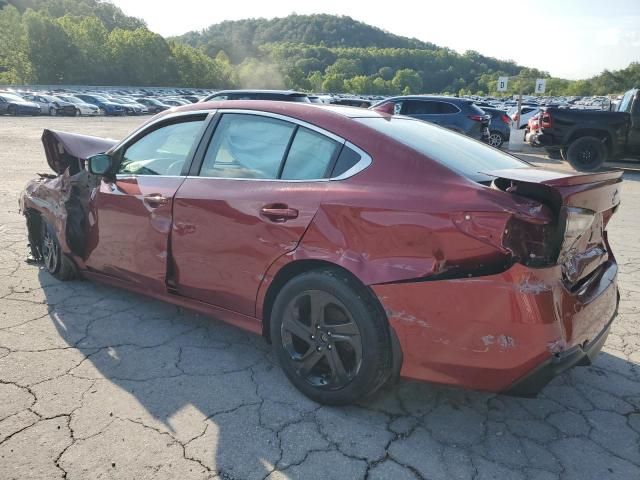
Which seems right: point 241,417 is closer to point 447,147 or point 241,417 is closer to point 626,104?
point 447,147

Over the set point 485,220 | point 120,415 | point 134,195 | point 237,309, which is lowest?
point 120,415

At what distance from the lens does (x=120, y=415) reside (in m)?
2.59

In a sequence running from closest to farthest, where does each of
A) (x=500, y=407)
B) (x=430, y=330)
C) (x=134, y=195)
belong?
(x=430, y=330) → (x=500, y=407) → (x=134, y=195)

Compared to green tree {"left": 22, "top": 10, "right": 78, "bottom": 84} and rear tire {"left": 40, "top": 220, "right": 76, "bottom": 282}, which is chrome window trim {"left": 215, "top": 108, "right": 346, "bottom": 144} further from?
green tree {"left": 22, "top": 10, "right": 78, "bottom": 84}

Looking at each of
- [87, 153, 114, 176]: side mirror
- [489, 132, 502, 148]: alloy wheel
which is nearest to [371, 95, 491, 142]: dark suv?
[489, 132, 502, 148]: alloy wheel

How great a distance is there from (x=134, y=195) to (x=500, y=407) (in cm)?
261

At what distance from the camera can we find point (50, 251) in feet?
14.3

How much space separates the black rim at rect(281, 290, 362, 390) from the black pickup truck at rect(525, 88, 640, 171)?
39.5 feet

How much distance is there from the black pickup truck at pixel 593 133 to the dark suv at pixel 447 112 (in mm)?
1892

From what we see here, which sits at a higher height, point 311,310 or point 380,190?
point 380,190

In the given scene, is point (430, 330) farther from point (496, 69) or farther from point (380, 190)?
point (496, 69)

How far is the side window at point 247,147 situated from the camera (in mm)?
2906

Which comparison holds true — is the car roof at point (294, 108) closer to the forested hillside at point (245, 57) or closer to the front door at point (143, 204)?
the front door at point (143, 204)

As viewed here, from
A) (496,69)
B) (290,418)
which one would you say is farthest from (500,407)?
(496,69)
